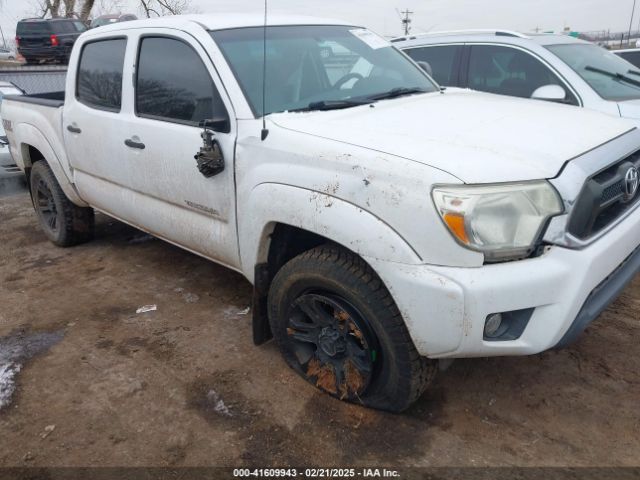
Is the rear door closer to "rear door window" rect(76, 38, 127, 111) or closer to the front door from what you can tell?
"rear door window" rect(76, 38, 127, 111)

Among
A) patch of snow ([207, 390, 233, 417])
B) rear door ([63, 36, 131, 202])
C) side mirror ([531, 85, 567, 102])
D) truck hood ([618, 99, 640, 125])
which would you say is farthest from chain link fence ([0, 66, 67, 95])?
patch of snow ([207, 390, 233, 417])

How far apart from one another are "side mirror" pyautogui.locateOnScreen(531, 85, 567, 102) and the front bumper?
270 cm

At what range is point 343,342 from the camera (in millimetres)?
2643

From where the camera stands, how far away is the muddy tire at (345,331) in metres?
2.39

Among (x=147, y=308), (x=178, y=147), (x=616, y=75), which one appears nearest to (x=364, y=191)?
(x=178, y=147)

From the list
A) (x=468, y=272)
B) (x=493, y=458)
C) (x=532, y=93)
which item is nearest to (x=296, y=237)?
(x=468, y=272)

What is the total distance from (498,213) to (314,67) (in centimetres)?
164

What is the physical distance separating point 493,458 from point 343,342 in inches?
31.9

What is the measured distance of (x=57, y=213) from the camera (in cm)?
507

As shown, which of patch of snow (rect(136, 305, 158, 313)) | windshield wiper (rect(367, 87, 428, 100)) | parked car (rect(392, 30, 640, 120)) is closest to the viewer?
Answer: windshield wiper (rect(367, 87, 428, 100))

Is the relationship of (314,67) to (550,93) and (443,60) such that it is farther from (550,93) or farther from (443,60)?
(443,60)

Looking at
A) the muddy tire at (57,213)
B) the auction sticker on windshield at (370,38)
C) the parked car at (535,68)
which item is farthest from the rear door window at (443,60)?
the muddy tire at (57,213)

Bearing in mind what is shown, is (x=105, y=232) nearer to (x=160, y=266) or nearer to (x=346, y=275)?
(x=160, y=266)

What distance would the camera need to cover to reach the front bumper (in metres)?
2.11
